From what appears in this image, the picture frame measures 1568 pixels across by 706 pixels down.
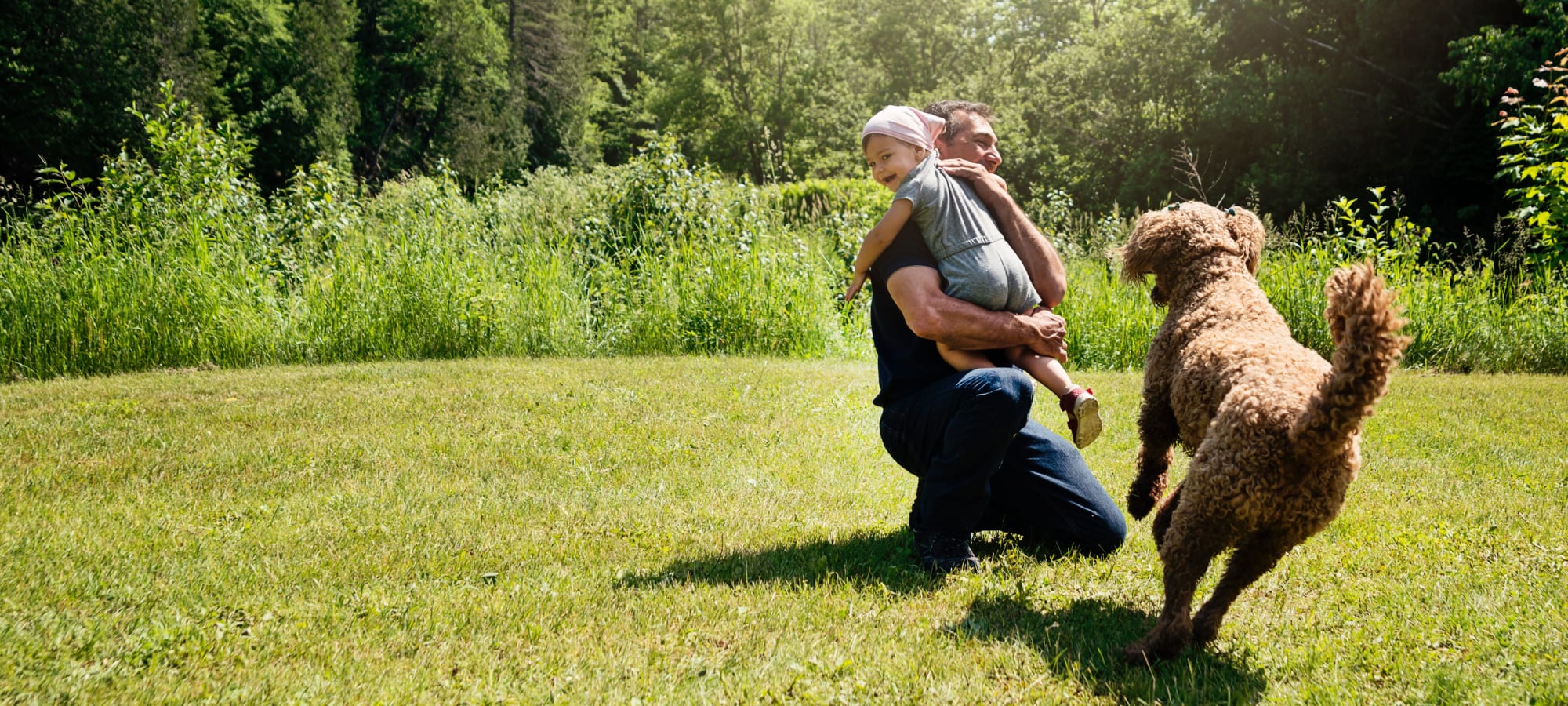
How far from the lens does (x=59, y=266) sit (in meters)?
9.19

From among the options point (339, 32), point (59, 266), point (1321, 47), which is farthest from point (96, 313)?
point (339, 32)

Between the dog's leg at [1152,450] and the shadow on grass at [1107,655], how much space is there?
0.53 meters

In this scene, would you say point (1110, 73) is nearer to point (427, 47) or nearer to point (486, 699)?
point (427, 47)

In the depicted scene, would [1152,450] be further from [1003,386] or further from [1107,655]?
[1107,655]

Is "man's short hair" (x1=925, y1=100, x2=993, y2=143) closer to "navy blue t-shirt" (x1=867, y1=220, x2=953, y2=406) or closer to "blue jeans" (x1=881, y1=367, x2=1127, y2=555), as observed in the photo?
"navy blue t-shirt" (x1=867, y1=220, x2=953, y2=406)

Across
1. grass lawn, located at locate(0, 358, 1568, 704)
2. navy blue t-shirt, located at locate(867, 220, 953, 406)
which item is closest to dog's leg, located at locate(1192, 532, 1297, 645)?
grass lawn, located at locate(0, 358, 1568, 704)

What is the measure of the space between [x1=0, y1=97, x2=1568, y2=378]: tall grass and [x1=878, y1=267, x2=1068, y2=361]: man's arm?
6390mm

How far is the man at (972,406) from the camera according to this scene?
11.8 feet

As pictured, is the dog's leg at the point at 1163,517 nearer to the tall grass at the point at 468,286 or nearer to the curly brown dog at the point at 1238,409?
the curly brown dog at the point at 1238,409

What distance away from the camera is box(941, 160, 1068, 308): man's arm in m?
3.91

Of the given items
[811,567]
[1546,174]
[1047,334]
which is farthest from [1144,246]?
[1546,174]

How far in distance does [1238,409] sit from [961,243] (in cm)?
118

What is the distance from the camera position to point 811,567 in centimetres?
395

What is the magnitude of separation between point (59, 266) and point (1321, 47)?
2591 cm
